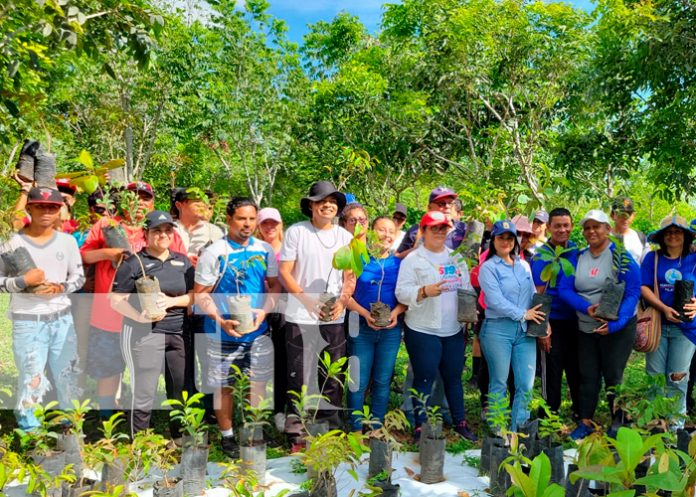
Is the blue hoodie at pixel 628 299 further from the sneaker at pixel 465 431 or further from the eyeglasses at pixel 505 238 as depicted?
the sneaker at pixel 465 431

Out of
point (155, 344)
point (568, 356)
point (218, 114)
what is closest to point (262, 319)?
point (155, 344)

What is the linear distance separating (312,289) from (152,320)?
0.97 metres

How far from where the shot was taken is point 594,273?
3.81 meters

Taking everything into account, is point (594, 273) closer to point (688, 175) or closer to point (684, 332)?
point (684, 332)

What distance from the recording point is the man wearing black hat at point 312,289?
→ 12.1 ft

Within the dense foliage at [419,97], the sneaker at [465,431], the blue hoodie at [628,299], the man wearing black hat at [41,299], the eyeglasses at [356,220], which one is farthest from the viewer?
the dense foliage at [419,97]

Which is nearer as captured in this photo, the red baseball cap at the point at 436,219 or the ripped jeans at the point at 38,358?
the ripped jeans at the point at 38,358

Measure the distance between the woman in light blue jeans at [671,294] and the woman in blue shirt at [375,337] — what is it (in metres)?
1.73

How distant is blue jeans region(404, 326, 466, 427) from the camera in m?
3.76

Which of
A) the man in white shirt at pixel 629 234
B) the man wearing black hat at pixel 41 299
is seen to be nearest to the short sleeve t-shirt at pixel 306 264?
the man wearing black hat at pixel 41 299

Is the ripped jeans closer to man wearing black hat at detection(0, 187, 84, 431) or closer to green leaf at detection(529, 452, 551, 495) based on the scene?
man wearing black hat at detection(0, 187, 84, 431)

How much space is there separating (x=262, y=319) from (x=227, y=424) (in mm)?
705

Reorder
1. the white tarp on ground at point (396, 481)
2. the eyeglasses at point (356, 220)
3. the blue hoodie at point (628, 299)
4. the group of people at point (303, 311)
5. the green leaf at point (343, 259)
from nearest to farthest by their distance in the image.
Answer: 1. the green leaf at point (343, 259)
2. the white tarp on ground at point (396, 481)
3. the group of people at point (303, 311)
4. the blue hoodie at point (628, 299)
5. the eyeglasses at point (356, 220)

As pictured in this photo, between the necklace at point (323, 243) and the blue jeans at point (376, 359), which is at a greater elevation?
the necklace at point (323, 243)
